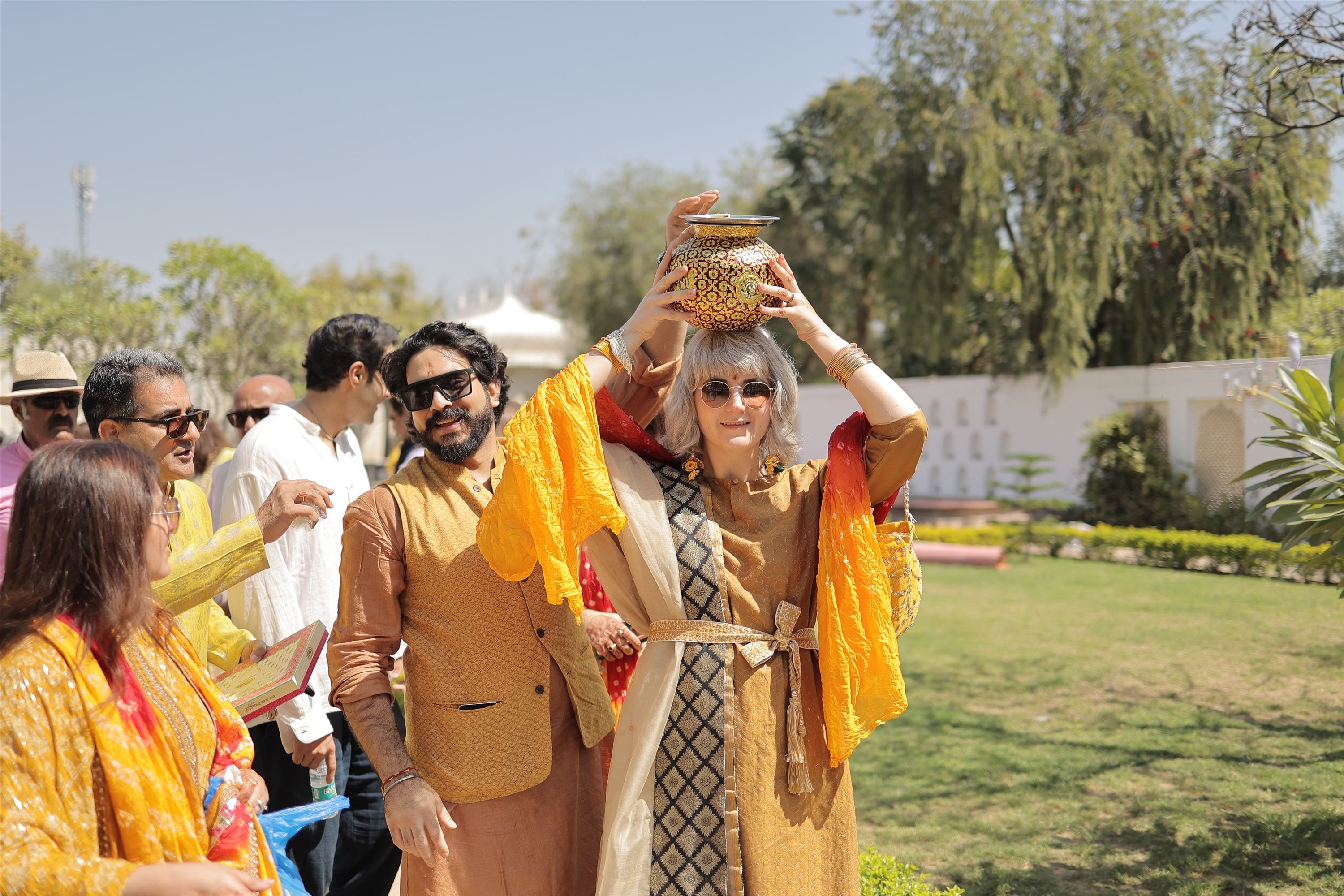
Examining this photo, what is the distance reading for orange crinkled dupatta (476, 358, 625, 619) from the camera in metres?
2.30

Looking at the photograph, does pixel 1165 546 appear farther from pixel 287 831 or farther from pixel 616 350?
pixel 287 831

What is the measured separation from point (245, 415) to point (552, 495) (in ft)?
11.3

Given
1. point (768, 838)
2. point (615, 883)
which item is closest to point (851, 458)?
point (768, 838)

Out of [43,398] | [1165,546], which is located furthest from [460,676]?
[1165,546]

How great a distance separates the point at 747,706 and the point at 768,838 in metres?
0.30

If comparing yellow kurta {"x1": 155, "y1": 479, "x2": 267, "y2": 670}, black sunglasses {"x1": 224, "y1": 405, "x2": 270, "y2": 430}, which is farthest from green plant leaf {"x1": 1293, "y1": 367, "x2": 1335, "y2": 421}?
black sunglasses {"x1": 224, "y1": 405, "x2": 270, "y2": 430}

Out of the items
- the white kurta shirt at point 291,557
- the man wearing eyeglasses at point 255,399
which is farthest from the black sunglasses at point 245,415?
the white kurta shirt at point 291,557

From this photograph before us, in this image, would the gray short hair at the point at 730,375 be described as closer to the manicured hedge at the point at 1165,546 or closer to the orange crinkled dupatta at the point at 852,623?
the orange crinkled dupatta at the point at 852,623

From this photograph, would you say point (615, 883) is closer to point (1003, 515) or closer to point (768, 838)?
point (768, 838)

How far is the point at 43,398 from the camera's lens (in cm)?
394

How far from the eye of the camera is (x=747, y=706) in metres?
2.46

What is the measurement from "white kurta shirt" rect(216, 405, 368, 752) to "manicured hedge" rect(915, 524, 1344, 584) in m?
10.4

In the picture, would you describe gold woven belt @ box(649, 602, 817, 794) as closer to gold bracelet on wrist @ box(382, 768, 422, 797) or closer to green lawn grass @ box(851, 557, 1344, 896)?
gold bracelet on wrist @ box(382, 768, 422, 797)

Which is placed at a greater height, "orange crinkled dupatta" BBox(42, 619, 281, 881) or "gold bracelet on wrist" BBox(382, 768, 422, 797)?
"orange crinkled dupatta" BBox(42, 619, 281, 881)
